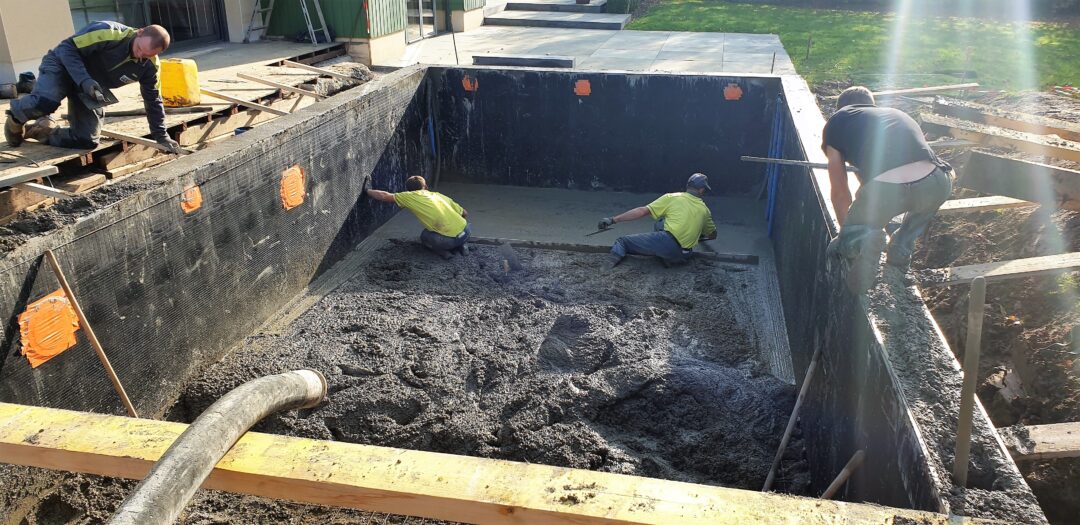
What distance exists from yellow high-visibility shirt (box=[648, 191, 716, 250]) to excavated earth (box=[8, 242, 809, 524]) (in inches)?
17.4

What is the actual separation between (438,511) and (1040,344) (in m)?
4.53

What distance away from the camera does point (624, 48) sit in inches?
635

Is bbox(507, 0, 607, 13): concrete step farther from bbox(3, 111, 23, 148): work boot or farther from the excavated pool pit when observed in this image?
bbox(3, 111, 23, 148): work boot

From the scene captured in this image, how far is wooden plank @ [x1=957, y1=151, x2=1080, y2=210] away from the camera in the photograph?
17.7 feet

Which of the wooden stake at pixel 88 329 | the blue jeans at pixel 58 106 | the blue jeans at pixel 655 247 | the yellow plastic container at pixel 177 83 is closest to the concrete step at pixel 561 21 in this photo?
the yellow plastic container at pixel 177 83

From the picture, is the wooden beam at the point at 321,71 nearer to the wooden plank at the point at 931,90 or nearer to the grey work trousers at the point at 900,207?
the wooden plank at the point at 931,90

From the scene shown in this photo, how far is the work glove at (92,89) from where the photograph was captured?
6.25 meters

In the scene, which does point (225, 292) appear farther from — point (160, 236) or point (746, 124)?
point (746, 124)

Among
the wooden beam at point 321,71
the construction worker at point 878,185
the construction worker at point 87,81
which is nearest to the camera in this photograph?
the construction worker at point 878,185

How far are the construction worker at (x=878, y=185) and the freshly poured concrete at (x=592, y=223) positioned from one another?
1864mm

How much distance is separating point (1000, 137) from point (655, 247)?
3.35m

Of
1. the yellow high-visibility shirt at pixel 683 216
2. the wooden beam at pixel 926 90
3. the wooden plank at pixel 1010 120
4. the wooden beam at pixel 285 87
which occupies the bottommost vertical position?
the yellow high-visibility shirt at pixel 683 216

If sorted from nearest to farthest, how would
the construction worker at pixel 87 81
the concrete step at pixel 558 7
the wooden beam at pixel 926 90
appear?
the construction worker at pixel 87 81
the wooden beam at pixel 926 90
the concrete step at pixel 558 7

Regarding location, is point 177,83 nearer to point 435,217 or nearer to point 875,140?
point 435,217
